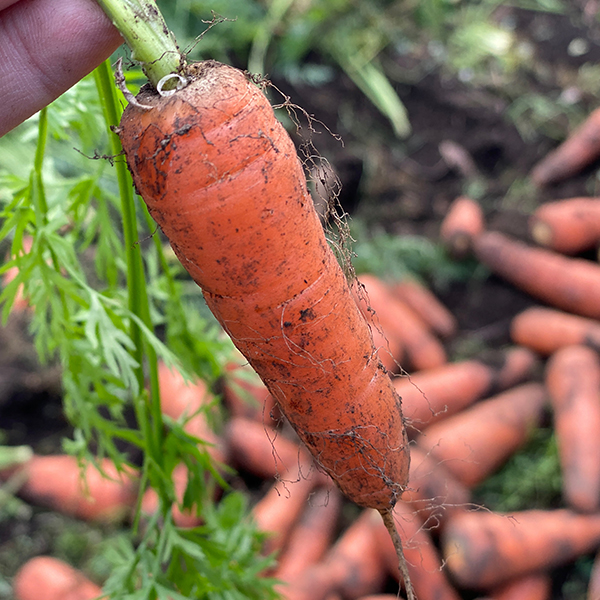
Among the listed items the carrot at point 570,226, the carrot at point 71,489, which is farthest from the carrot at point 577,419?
the carrot at point 71,489

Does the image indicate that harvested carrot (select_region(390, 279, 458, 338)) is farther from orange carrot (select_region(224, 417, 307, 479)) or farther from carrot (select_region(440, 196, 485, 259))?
orange carrot (select_region(224, 417, 307, 479))

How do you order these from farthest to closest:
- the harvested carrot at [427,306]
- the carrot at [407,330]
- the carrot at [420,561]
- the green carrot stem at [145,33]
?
the harvested carrot at [427,306] < the carrot at [407,330] < the carrot at [420,561] < the green carrot stem at [145,33]


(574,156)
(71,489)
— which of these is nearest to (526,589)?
(71,489)

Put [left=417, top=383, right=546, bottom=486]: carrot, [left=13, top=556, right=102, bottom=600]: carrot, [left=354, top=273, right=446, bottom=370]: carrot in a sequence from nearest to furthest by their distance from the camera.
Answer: [left=13, top=556, right=102, bottom=600]: carrot → [left=417, top=383, right=546, bottom=486]: carrot → [left=354, top=273, right=446, bottom=370]: carrot

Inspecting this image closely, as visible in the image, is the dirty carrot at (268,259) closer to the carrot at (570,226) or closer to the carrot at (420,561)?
the carrot at (420,561)

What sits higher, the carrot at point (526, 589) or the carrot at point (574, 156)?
the carrot at point (574, 156)

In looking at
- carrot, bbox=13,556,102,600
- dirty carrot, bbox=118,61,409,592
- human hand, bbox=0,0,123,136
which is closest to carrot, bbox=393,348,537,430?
dirty carrot, bbox=118,61,409,592
